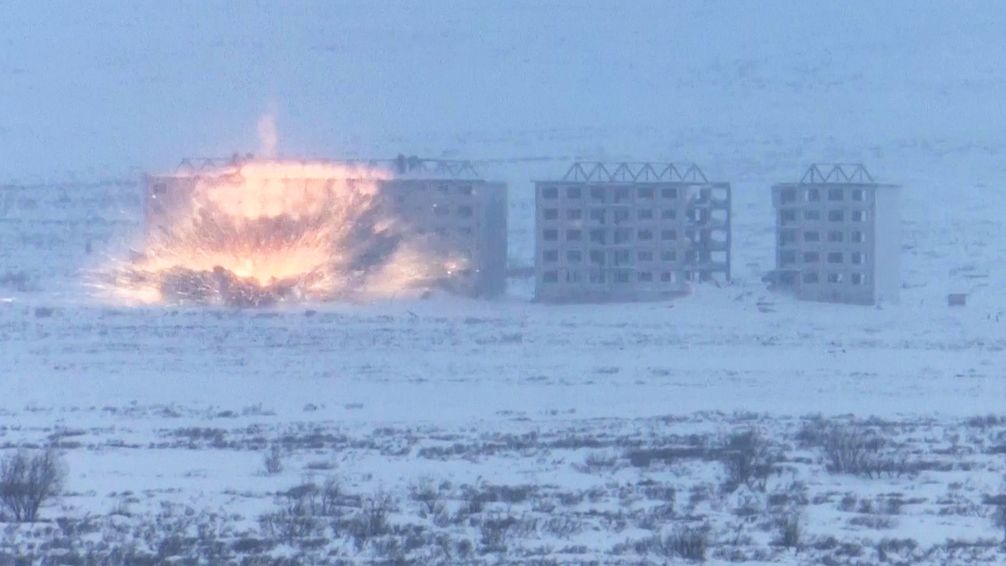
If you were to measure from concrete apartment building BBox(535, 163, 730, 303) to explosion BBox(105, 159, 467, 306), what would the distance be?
2877 mm

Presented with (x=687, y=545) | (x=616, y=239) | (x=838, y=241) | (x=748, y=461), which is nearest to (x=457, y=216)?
(x=616, y=239)

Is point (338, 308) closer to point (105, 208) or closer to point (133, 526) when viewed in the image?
point (133, 526)

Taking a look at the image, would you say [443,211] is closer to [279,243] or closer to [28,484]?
[279,243]

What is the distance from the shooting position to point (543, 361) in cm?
2781

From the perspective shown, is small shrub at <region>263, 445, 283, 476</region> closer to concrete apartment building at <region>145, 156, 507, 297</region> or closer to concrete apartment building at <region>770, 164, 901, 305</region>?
concrete apartment building at <region>145, 156, 507, 297</region>

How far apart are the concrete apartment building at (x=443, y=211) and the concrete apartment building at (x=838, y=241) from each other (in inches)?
332

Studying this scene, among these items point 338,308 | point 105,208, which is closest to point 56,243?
point 105,208

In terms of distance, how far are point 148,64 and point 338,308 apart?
3369 inches

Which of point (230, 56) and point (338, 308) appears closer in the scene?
point (338, 308)

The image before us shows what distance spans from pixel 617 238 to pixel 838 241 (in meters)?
6.43

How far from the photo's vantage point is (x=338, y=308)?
137 feet

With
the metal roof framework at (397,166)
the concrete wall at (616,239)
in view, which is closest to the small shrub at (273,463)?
the concrete wall at (616,239)

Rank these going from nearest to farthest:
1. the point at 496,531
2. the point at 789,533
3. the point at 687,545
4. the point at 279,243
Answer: the point at 687,545
the point at 789,533
the point at 496,531
the point at 279,243

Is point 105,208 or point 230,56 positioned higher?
point 230,56
